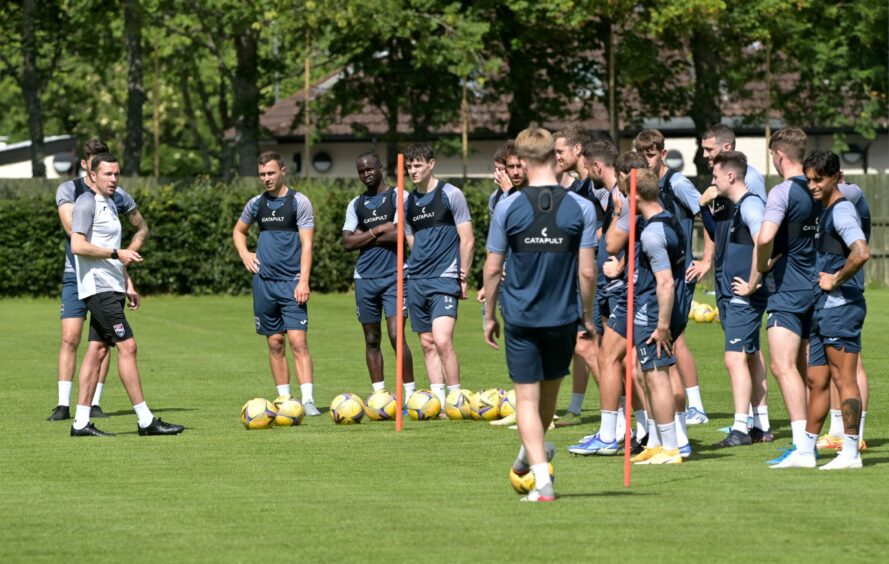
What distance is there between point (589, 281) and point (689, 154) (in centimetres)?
3692

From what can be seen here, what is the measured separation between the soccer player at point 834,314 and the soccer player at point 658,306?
0.90 m

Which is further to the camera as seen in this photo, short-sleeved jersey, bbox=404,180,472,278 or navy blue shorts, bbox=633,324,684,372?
short-sleeved jersey, bbox=404,180,472,278

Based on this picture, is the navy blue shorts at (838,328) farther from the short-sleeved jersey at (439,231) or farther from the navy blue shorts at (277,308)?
the navy blue shorts at (277,308)

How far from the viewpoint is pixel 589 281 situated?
9.70 metres

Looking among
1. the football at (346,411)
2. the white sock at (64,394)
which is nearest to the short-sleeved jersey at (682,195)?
the football at (346,411)

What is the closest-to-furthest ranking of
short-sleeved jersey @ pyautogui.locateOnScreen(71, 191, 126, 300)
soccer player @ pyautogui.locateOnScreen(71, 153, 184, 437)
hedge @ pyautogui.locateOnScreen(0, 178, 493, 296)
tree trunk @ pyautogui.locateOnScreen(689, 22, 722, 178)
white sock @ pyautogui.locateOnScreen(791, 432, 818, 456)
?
white sock @ pyautogui.locateOnScreen(791, 432, 818, 456)
soccer player @ pyautogui.locateOnScreen(71, 153, 184, 437)
short-sleeved jersey @ pyautogui.locateOnScreen(71, 191, 126, 300)
hedge @ pyautogui.locateOnScreen(0, 178, 493, 296)
tree trunk @ pyautogui.locateOnScreen(689, 22, 722, 178)

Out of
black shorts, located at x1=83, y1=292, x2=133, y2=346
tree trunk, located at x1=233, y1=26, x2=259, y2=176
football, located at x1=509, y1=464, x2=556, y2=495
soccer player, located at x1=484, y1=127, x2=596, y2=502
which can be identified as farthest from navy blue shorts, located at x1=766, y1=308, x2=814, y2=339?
tree trunk, located at x1=233, y1=26, x2=259, y2=176

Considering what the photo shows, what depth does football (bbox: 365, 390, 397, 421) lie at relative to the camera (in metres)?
13.9

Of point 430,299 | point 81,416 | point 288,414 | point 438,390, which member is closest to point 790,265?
point 430,299

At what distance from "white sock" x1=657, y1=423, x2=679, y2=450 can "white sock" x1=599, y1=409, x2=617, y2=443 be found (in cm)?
48

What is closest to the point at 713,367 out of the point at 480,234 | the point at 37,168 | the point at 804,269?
the point at 804,269

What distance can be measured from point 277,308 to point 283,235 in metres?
0.64

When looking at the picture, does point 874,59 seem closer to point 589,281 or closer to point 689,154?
point 689,154

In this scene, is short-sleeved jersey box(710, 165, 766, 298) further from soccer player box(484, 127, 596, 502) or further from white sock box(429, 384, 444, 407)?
soccer player box(484, 127, 596, 502)
